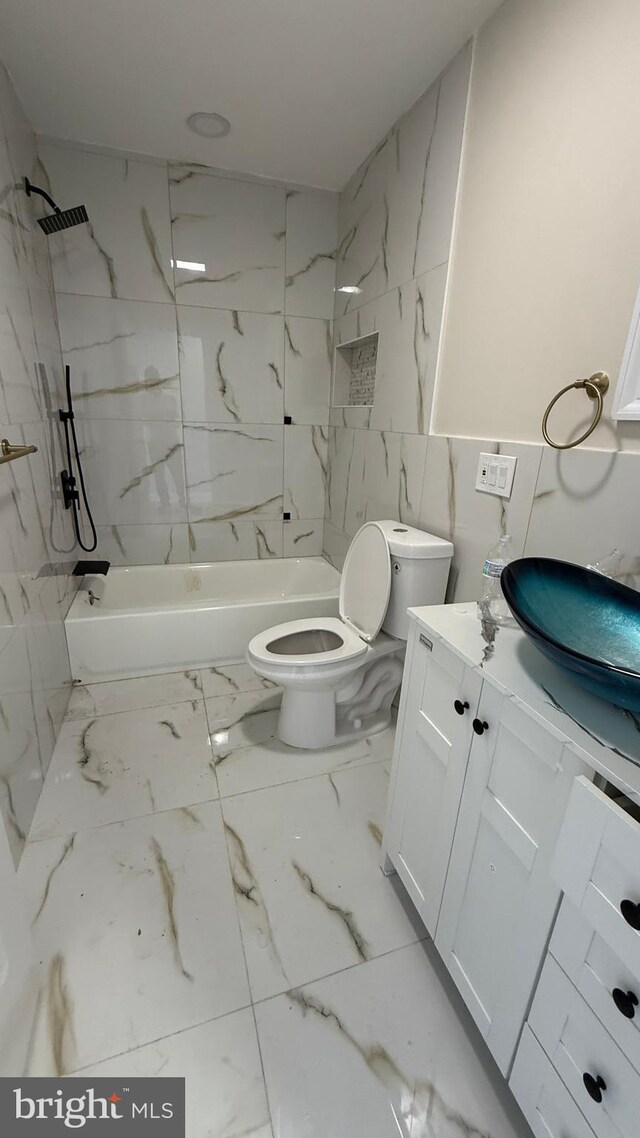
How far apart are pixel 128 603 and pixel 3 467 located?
55.1 inches

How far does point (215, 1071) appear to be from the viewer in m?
0.95

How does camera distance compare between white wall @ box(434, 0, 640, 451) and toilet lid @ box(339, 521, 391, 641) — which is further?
toilet lid @ box(339, 521, 391, 641)

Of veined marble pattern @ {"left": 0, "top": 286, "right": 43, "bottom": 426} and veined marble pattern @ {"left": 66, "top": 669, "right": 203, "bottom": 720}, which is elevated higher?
veined marble pattern @ {"left": 0, "top": 286, "right": 43, "bottom": 426}

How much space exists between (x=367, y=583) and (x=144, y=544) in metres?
1.55

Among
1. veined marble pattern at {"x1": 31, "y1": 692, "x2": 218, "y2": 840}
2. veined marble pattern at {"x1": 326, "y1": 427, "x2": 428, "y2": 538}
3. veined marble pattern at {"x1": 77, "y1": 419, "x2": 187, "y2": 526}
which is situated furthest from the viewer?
veined marble pattern at {"x1": 77, "y1": 419, "x2": 187, "y2": 526}

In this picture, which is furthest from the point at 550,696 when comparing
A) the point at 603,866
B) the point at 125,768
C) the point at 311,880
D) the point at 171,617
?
the point at 171,617

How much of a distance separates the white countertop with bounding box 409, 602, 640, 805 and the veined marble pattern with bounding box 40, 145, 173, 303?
2328 mm

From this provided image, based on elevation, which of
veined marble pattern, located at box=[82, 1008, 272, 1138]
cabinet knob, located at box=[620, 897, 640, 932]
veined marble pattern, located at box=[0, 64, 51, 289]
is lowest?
veined marble pattern, located at box=[82, 1008, 272, 1138]

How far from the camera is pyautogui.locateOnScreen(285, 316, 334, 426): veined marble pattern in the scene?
2686 millimetres

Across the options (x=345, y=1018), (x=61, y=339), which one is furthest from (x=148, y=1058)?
(x=61, y=339)

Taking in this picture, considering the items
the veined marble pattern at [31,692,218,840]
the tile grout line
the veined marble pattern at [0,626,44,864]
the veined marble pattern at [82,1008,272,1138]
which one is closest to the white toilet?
the veined marble pattern at [31,692,218,840]

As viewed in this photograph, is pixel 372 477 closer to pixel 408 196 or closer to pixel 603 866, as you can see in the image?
pixel 408 196

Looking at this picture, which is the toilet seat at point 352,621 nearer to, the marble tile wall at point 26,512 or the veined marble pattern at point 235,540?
the marble tile wall at point 26,512

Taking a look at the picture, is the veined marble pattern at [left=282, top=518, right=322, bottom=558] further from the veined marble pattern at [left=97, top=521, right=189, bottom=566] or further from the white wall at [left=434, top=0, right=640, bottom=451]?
the white wall at [left=434, top=0, right=640, bottom=451]
